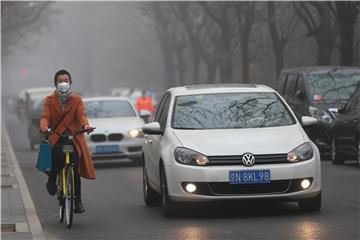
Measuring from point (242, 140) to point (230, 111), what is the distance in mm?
1014

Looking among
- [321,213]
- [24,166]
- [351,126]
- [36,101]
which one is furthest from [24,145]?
[321,213]

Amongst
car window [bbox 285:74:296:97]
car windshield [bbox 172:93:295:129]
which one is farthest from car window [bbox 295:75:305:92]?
car windshield [bbox 172:93:295:129]

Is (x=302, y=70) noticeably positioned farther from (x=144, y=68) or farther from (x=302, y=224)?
(x=144, y=68)

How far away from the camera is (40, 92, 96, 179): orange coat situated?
1201 centimetres

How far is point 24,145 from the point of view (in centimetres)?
3844

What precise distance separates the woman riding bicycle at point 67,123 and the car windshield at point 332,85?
11408mm

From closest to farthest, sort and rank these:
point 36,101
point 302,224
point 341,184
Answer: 1. point 302,224
2. point 341,184
3. point 36,101

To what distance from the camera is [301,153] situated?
12.0m

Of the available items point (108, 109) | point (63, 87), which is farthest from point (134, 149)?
point (63, 87)

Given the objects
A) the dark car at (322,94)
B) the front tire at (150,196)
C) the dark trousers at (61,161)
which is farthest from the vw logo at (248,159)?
the dark car at (322,94)

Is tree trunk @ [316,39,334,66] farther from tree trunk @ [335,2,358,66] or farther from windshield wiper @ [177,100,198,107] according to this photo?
windshield wiper @ [177,100,198,107]

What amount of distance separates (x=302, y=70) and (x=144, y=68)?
6702 centimetres

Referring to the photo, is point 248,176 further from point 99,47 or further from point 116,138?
point 99,47

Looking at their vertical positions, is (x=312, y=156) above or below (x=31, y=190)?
above
